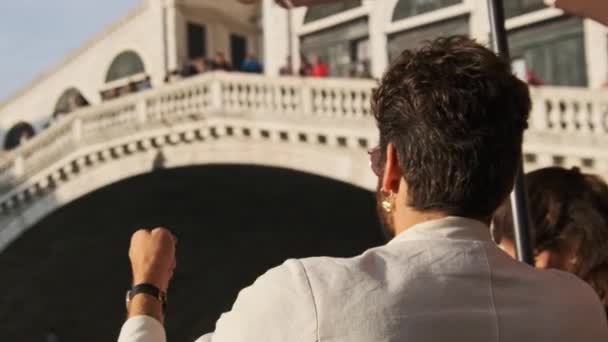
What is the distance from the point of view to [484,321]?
72.1 inches

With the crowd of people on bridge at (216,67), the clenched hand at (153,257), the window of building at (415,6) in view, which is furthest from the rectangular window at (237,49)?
the clenched hand at (153,257)

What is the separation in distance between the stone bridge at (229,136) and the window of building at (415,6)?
2.92 metres

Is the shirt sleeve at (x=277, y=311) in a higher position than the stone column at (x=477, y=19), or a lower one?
lower

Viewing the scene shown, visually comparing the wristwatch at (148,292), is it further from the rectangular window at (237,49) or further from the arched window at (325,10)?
the rectangular window at (237,49)

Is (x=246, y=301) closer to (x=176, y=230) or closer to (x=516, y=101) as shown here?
(x=516, y=101)

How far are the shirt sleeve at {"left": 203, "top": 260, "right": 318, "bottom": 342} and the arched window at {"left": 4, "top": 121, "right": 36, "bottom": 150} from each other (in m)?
21.5

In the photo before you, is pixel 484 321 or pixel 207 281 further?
pixel 207 281

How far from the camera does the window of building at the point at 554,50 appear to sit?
14.9 meters

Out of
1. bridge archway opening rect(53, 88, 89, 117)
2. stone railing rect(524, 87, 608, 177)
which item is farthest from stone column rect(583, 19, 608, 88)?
bridge archway opening rect(53, 88, 89, 117)

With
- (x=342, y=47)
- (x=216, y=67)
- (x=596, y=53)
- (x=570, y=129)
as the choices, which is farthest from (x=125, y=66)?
(x=570, y=129)

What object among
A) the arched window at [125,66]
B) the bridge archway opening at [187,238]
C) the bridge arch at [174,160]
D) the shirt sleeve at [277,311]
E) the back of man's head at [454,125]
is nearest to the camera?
the shirt sleeve at [277,311]

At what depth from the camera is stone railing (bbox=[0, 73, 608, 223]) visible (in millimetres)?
11680

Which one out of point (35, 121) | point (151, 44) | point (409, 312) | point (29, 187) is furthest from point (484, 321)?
point (35, 121)

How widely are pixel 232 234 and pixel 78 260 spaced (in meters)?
2.66
